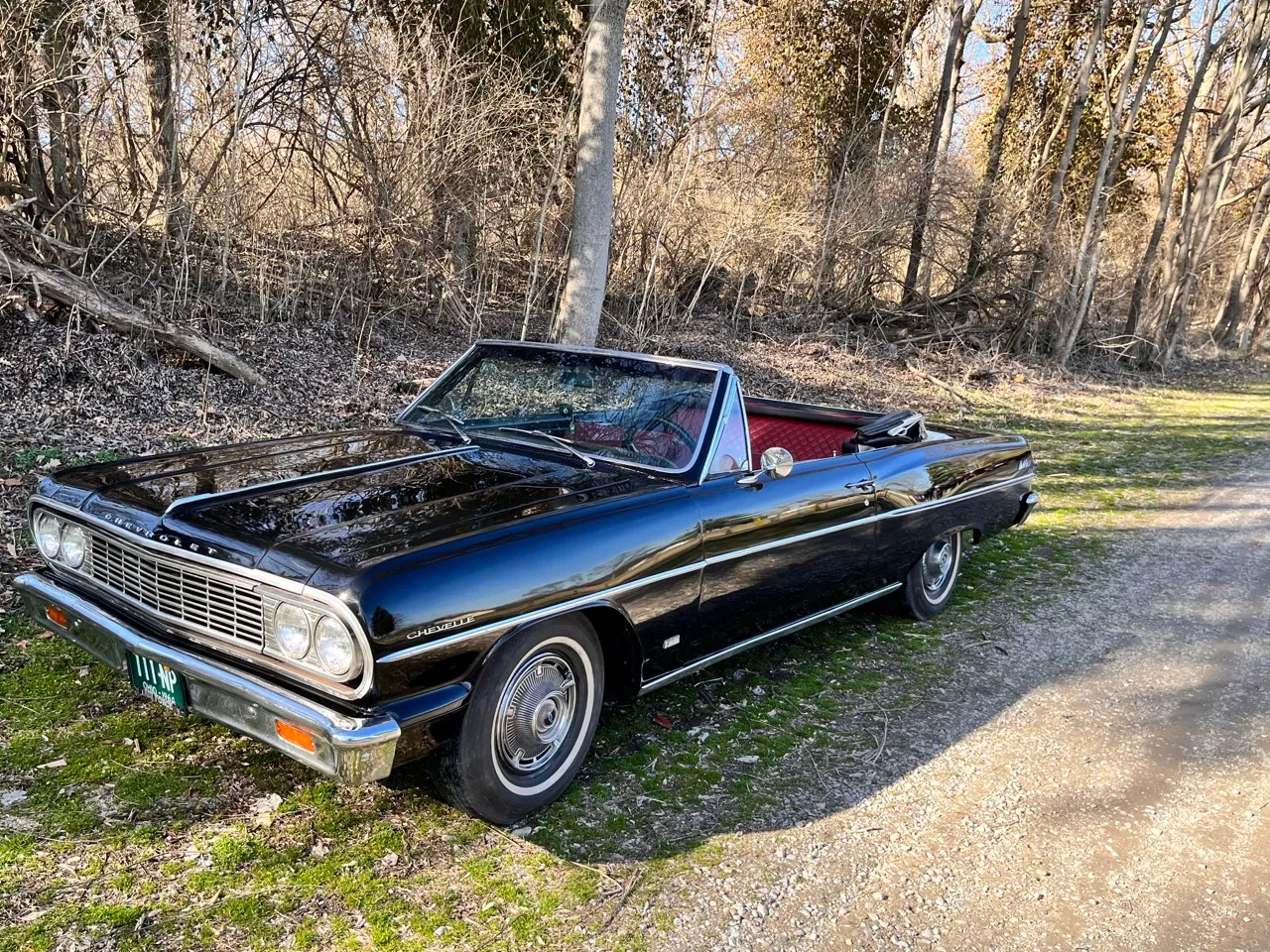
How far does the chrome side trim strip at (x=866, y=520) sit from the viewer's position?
3828 mm

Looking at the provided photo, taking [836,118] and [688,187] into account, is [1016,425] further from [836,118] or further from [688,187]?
[836,118]

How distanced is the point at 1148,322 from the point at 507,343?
72.5 feet

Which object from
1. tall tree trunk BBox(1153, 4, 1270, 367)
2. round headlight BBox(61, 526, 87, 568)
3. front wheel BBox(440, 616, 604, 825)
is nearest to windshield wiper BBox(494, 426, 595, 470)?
front wheel BBox(440, 616, 604, 825)

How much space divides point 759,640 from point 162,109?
692cm

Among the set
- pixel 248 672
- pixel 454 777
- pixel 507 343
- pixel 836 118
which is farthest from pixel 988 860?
pixel 836 118

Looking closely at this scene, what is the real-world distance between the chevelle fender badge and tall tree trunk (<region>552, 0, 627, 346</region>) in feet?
20.8

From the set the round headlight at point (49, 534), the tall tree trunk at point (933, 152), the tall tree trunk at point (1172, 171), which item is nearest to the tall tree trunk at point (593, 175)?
the round headlight at point (49, 534)

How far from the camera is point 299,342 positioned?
8945 millimetres

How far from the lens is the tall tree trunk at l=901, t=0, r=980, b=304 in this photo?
1703 cm

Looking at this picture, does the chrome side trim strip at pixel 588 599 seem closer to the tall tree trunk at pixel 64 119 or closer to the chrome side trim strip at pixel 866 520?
the chrome side trim strip at pixel 866 520

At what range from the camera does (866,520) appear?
4641 millimetres

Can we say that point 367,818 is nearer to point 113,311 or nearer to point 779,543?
point 779,543

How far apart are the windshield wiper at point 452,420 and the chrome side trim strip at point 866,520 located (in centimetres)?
130

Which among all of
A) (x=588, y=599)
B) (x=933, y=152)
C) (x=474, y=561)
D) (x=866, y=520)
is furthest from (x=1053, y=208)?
(x=474, y=561)
